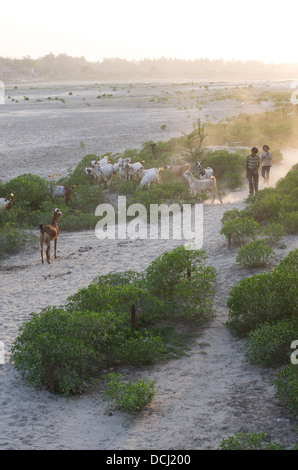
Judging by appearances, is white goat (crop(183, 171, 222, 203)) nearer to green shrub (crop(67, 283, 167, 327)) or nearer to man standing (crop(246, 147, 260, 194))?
man standing (crop(246, 147, 260, 194))

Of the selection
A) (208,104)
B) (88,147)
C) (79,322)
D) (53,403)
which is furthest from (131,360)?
(208,104)

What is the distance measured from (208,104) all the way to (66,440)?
47.3 metres

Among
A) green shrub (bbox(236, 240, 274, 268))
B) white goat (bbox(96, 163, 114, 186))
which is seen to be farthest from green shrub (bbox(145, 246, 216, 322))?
white goat (bbox(96, 163, 114, 186))

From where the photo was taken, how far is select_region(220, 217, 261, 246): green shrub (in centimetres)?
1189

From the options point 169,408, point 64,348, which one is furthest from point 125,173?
point 169,408

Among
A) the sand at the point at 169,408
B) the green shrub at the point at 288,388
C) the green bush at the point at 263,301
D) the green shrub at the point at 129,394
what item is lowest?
the sand at the point at 169,408

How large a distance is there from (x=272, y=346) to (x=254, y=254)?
3496 millimetres

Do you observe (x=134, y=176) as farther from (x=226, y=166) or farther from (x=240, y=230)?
(x=240, y=230)

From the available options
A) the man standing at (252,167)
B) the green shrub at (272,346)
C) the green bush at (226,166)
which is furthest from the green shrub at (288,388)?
the green bush at (226,166)

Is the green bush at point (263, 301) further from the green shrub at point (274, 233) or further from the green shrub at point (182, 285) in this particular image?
the green shrub at point (274, 233)

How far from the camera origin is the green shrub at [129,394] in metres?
6.32

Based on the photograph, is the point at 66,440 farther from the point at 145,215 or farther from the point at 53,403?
the point at 145,215

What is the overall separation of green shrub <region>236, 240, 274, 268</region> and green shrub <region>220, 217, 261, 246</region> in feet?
3.73

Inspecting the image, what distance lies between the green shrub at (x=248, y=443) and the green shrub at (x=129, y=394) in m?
1.26
